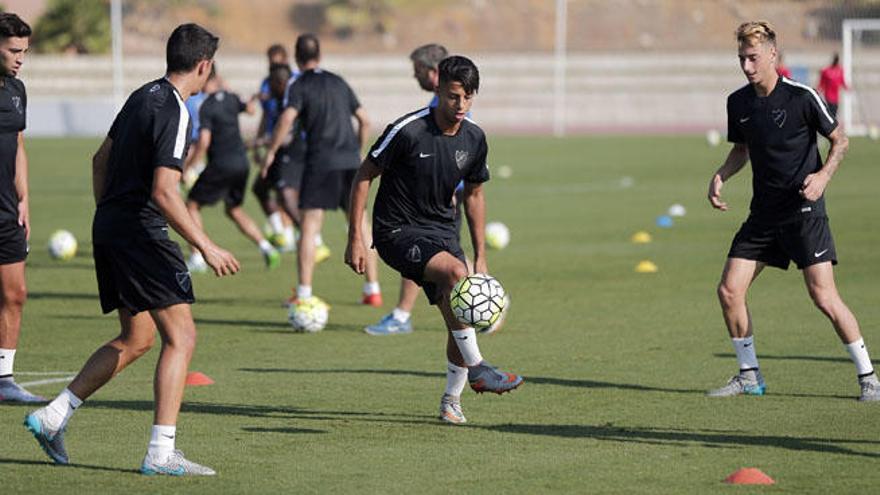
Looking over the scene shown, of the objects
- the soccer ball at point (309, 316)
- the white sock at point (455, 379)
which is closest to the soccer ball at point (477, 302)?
the white sock at point (455, 379)

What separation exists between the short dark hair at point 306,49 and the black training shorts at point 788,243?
5.25m

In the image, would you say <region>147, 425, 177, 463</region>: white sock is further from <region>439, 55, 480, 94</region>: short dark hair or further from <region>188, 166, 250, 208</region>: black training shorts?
<region>188, 166, 250, 208</region>: black training shorts

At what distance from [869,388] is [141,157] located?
4652mm

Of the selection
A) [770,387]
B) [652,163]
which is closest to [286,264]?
[770,387]

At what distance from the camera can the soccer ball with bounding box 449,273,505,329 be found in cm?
828

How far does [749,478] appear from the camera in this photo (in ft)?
23.3

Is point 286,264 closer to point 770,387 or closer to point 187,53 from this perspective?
point 770,387

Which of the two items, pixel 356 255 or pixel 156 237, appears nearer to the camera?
pixel 156 237

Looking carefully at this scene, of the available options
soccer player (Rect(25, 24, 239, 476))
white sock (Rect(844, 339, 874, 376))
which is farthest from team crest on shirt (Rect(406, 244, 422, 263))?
white sock (Rect(844, 339, 874, 376))

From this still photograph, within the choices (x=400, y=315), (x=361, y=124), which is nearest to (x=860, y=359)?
(x=400, y=315)

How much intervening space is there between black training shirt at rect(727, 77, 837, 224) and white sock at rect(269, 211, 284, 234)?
9.64 meters

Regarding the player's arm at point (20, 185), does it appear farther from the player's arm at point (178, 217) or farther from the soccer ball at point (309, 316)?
the soccer ball at point (309, 316)

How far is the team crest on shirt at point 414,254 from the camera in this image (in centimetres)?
866

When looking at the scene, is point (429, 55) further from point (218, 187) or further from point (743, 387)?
point (218, 187)
